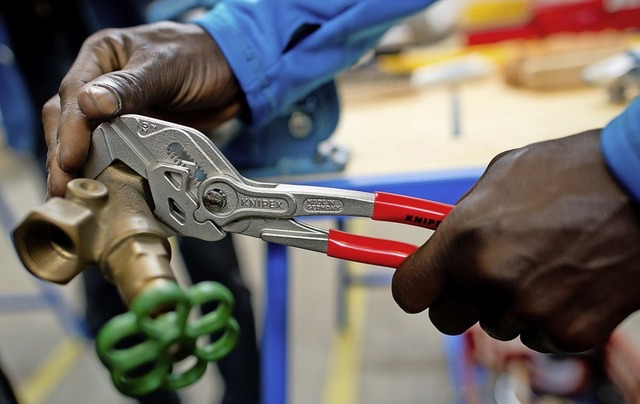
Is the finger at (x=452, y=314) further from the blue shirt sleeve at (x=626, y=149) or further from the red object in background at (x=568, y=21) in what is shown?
the red object in background at (x=568, y=21)

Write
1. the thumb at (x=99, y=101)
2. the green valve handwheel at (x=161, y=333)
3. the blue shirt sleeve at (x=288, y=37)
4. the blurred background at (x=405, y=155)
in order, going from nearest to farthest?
the green valve handwheel at (x=161, y=333)
the thumb at (x=99, y=101)
the blue shirt sleeve at (x=288, y=37)
the blurred background at (x=405, y=155)

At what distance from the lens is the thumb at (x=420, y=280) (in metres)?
0.41

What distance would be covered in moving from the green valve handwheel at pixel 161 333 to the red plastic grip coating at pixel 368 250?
129 millimetres

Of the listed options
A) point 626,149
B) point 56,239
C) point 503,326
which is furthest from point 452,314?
point 56,239

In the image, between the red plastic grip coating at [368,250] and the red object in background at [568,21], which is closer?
the red plastic grip coating at [368,250]

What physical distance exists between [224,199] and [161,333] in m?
0.16

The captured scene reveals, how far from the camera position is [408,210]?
459mm

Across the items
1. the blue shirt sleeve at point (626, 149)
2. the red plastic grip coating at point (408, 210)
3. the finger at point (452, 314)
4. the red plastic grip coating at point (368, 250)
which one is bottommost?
the finger at point (452, 314)

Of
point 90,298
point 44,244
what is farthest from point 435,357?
point 44,244

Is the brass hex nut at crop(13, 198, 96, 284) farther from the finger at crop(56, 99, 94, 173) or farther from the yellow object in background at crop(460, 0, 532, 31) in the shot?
the yellow object in background at crop(460, 0, 532, 31)

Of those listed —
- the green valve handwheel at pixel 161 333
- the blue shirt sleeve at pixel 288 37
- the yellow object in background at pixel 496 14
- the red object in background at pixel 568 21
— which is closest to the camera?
the green valve handwheel at pixel 161 333

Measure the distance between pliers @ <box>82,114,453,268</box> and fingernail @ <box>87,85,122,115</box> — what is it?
0.02 metres

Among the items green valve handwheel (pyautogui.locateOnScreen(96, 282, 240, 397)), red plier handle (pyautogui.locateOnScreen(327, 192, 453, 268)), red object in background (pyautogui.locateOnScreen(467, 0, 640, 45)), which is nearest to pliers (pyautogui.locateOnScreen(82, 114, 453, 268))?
red plier handle (pyautogui.locateOnScreen(327, 192, 453, 268))

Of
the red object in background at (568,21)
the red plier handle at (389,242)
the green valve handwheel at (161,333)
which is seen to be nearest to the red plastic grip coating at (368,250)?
the red plier handle at (389,242)
